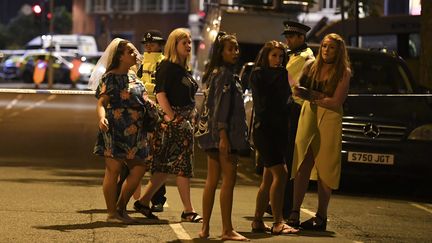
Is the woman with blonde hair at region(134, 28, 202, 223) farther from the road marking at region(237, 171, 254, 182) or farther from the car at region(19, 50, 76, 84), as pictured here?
the car at region(19, 50, 76, 84)

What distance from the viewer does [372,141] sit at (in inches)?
524

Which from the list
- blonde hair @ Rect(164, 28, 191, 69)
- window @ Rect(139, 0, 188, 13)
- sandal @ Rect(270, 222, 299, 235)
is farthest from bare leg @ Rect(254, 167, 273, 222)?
window @ Rect(139, 0, 188, 13)

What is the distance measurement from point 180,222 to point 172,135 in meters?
0.77

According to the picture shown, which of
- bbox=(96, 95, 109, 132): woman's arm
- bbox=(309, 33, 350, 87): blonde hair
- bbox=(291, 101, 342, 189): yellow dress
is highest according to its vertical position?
bbox=(309, 33, 350, 87): blonde hair

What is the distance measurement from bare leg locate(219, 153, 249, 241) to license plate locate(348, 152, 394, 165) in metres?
4.34

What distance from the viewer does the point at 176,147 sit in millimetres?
10328

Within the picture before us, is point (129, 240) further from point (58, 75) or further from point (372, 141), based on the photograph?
point (58, 75)

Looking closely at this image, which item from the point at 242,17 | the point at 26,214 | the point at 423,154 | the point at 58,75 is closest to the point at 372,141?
the point at 423,154

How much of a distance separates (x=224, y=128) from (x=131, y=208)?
2.45 metres

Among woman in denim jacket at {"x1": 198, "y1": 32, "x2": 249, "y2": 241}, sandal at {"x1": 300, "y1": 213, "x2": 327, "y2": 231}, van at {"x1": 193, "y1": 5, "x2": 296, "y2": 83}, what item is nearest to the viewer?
woman in denim jacket at {"x1": 198, "y1": 32, "x2": 249, "y2": 241}

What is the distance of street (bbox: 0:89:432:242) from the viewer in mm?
9516

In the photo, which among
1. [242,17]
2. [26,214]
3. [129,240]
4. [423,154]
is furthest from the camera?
[242,17]

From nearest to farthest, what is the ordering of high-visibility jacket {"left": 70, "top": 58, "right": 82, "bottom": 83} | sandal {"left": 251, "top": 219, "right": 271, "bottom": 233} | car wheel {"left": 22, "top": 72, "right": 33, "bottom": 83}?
sandal {"left": 251, "top": 219, "right": 271, "bottom": 233} → high-visibility jacket {"left": 70, "top": 58, "right": 82, "bottom": 83} → car wheel {"left": 22, "top": 72, "right": 33, "bottom": 83}

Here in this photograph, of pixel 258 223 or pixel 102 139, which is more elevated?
pixel 102 139
